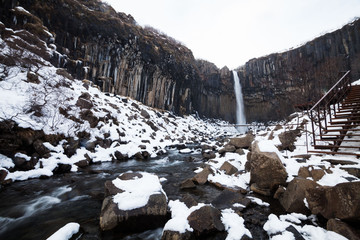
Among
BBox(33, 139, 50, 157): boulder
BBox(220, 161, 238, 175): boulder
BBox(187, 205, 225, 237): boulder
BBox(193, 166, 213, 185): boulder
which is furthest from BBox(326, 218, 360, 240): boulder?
BBox(33, 139, 50, 157): boulder

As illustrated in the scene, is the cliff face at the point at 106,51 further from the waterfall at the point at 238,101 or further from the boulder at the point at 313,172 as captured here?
the boulder at the point at 313,172

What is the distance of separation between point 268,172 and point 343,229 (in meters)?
2.10

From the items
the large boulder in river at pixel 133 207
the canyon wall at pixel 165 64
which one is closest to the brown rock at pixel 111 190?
the large boulder in river at pixel 133 207

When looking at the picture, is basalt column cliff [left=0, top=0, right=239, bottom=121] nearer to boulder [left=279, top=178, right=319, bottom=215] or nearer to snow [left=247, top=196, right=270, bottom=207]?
snow [left=247, top=196, right=270, bottom=207]

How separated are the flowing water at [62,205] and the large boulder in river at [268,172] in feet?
3.40

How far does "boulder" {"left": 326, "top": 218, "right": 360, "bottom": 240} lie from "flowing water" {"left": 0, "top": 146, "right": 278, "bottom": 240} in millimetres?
1178

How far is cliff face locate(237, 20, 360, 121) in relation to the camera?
27.1 m

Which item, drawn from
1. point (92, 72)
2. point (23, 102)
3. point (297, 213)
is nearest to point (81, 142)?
point (23, 102)

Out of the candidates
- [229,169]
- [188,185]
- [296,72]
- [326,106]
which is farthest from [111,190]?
[296,72]

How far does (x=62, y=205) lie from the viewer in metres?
4.48

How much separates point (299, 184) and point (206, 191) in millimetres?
2683

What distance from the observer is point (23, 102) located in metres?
8.23

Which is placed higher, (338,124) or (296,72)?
(296,72)

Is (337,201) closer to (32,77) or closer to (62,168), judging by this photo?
(62,168)
